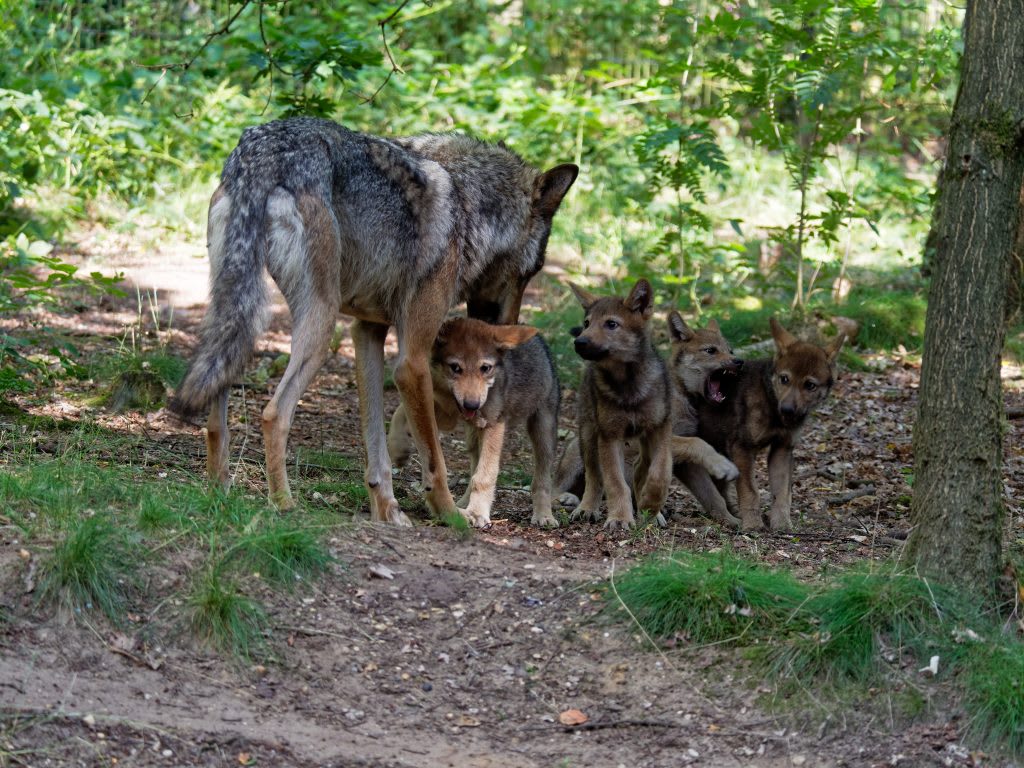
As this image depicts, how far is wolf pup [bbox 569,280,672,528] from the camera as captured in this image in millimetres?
6445

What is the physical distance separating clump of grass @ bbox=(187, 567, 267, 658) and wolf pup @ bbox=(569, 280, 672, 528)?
2483 millimetres

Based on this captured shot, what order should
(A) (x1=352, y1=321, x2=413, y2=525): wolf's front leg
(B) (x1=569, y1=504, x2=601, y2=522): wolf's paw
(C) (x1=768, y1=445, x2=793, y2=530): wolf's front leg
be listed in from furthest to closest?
1. (B) (x1=569, y1=504, x2=601, y2=522): wolf's paw
2. (C) (x1=768, y1=445, x2=793, y2=530): wolf's front leg
3. (A) (x1=352, y1=321, x2=413, y2=525): wolf's front leg

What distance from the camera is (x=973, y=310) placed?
14.8ft

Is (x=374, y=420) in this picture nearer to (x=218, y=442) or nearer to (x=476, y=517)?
(x=476, y=517)

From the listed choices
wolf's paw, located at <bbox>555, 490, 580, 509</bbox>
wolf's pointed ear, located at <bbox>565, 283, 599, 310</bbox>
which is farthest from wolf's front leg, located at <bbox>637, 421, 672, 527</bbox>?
wolf's pointed ear, located at <bbox>565, 283, 599, 310</bbox>

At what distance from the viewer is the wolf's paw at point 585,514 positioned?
6703 mm

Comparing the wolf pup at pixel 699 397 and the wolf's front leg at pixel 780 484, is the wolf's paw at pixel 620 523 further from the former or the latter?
the wolf's front leg at pixel 780 484

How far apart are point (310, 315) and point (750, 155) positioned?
12326mm

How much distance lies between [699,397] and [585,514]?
1166 millimetres

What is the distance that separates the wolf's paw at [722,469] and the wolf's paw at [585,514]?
0.73m

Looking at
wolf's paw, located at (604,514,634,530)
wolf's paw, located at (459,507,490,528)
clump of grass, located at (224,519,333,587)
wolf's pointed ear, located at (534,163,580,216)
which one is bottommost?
wolf's paw, located at (604,514,634,530)

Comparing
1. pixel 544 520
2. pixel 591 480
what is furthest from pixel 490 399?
pixel 591 480

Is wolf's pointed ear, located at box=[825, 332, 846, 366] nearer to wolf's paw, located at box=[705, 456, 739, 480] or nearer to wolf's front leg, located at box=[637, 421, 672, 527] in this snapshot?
wolf's paw, located at box=[705, 456, 739, 480]

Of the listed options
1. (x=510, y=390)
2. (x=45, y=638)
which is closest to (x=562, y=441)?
(x=510, y=390)
